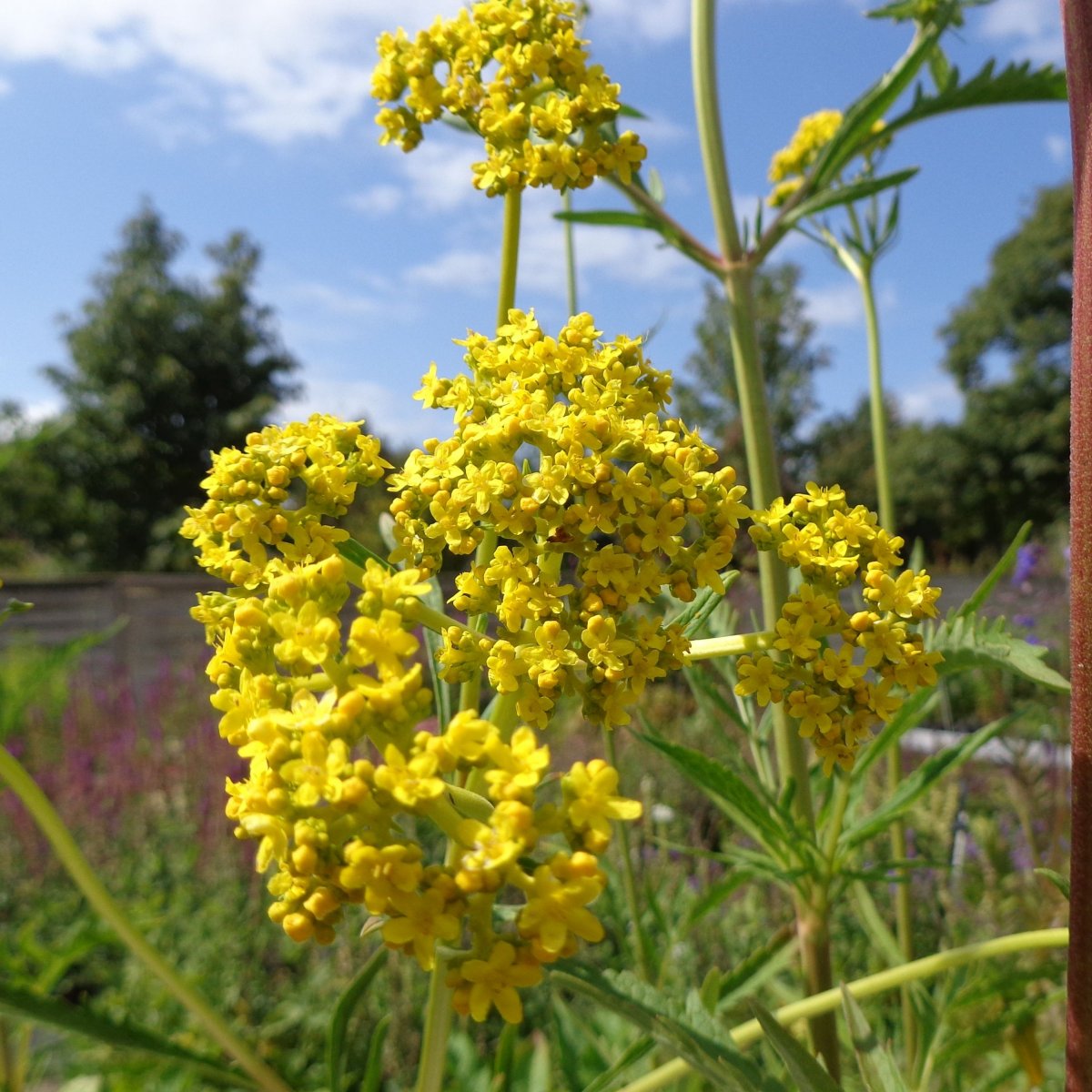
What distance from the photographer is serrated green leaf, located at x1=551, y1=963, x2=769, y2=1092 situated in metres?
0.59

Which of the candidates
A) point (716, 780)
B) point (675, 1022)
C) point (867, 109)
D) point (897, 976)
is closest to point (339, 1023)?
point (675, 1022)

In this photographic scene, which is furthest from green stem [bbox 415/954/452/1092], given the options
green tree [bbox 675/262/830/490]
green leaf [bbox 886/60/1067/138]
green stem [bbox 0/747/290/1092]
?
green tree [bbox 675/262/830/490]

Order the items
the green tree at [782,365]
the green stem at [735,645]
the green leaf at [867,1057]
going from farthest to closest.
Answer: the green tree at [782,365], the green stem at [735,645], the green leaf at [867,1057]

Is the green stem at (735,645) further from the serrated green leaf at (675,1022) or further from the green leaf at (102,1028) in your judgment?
the green leaf at (102,1028)

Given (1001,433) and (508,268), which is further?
Answer: (1001,433)

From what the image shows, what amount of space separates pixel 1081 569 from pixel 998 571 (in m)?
0.22

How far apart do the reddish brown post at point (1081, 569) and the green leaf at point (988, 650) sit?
197mm

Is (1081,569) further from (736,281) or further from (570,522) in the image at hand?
(736,281)

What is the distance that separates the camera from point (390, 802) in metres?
0.56

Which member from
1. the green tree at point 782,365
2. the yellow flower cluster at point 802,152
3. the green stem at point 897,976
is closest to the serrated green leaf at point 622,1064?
the green stem at point 897,976

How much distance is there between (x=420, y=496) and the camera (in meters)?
0.76

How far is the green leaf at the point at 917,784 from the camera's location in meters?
0.99

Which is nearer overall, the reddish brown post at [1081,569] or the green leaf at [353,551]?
the reddish brown post at [1081,569]

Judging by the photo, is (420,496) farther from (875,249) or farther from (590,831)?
(875,249)
